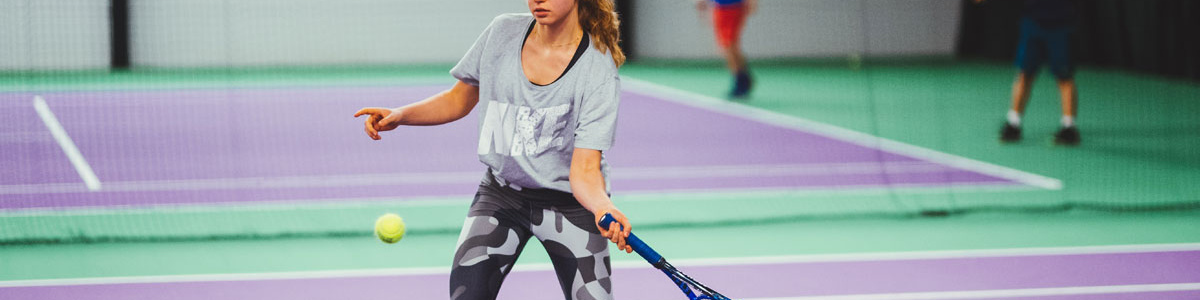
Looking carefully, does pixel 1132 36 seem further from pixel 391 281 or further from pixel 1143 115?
pixel 391 281

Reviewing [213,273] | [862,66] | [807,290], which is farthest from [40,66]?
[807,290]

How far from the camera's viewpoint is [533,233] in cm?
344

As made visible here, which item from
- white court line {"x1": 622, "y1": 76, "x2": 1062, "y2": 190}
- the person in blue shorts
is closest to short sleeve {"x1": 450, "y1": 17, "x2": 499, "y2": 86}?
white court line {"x1": 622, "y1": 76, "x2": 1062, "y2": 190}

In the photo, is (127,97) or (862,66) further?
(862,66)

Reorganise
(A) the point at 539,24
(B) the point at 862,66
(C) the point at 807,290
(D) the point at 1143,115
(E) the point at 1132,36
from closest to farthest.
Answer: (A) the point at 539,24, (C) the point at 807,290, (D) the point at 1143,115, (E) the point at 1132,36, (B) the point at 862,66

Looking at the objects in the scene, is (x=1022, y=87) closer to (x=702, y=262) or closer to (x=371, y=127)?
(x=702, y=262)

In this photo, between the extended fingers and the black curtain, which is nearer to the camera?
the extended fingers

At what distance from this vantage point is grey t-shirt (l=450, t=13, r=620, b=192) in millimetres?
3256

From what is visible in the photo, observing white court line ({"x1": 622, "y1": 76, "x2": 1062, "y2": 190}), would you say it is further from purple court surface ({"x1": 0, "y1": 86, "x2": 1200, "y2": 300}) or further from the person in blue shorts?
the person in blue shorts

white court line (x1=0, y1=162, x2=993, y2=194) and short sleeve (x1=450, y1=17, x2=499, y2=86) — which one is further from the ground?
short sleeve (x1=450, y1=17, x2=499, y2=86)

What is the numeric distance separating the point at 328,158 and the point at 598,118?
20.5ft

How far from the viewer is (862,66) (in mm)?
17000

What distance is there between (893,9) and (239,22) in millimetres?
8291

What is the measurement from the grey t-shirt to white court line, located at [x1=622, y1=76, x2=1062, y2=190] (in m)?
5.12
